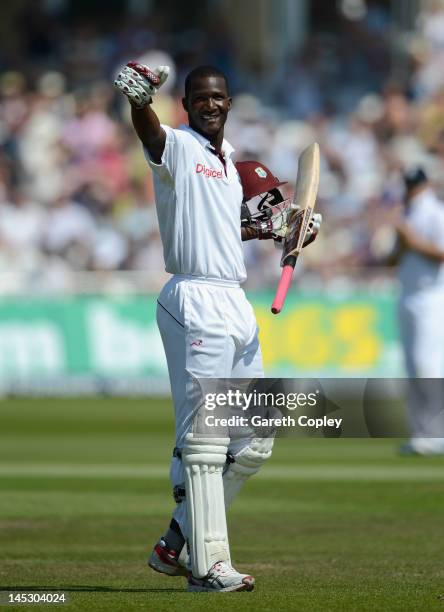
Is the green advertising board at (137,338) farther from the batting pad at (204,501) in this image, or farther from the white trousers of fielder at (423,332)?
the batting pad at (204,501)

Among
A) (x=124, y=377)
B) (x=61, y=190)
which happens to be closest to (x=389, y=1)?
(x=61, y=190)

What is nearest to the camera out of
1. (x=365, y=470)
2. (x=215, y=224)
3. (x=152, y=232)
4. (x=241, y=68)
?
(x=215, y=224)

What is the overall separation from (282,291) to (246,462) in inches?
31.4

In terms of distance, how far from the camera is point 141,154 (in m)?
21.8

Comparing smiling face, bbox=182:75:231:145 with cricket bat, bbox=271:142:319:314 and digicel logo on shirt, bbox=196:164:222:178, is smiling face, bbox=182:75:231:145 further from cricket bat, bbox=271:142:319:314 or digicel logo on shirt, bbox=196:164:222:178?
cricket bat, bbox=271:142:319:314

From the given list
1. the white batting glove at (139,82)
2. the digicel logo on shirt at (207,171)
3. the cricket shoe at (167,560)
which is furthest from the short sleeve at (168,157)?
the cricket shoe at (167,560)

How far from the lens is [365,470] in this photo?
1288cm

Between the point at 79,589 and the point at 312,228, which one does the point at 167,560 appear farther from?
the point at 312,228

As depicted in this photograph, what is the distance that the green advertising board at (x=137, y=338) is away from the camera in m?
19.5

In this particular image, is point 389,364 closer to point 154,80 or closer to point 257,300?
point 257,300

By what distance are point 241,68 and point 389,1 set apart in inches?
121

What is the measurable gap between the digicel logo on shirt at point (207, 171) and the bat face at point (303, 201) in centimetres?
42

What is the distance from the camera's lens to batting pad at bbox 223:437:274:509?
6.81 metres

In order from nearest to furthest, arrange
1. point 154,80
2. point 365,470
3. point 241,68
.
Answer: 1. point 154,80
2. point 365,470
3. point 241,68
